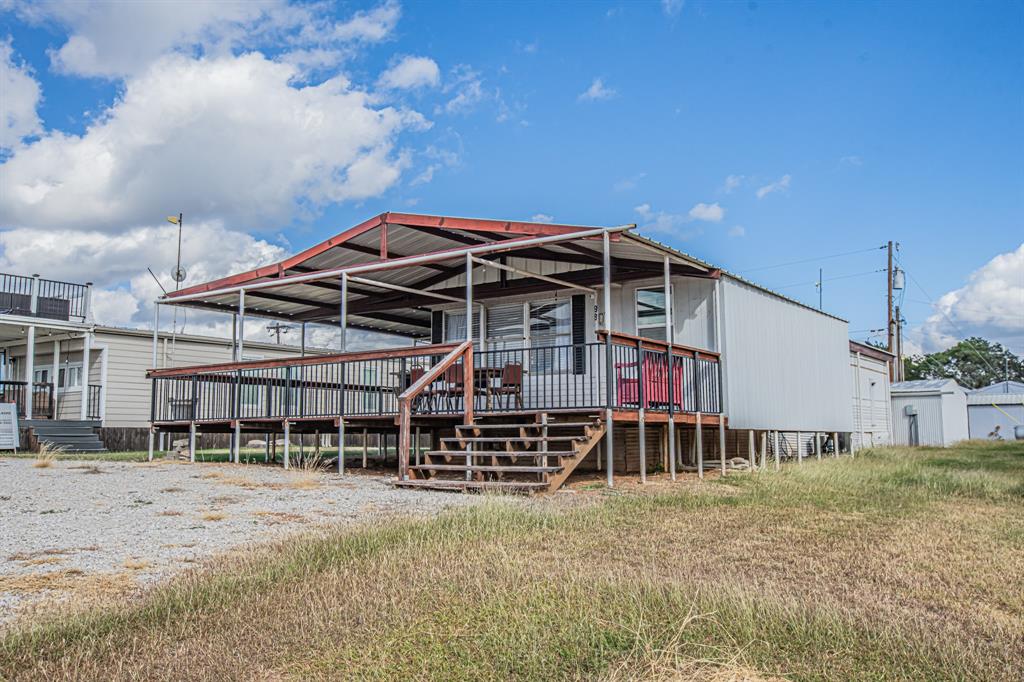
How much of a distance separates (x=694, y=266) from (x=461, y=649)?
989 cm

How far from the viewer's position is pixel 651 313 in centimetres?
1429

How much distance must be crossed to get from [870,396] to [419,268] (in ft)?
48.7

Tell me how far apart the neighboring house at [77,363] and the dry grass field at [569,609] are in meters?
18.6

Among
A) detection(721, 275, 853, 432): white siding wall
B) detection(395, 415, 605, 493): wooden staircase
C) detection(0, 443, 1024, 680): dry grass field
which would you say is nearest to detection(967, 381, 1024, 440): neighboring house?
detection(721, 275, 853, 432): white siding wall

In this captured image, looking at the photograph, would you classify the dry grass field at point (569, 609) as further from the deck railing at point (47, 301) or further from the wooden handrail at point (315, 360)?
the deck railing at point (47, 301)

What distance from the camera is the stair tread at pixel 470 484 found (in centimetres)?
963

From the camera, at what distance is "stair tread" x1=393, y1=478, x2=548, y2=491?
9633 millimetres

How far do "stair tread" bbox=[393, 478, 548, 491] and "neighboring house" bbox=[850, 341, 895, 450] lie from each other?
1449 centimetres

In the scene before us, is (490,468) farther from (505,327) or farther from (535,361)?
(505,327)

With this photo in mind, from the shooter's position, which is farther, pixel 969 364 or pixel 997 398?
pixel 969 364

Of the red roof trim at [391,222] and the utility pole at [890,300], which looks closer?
the red roof trim at [391,222]

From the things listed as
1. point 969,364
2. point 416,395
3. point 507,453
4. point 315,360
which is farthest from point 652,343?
point 969,364

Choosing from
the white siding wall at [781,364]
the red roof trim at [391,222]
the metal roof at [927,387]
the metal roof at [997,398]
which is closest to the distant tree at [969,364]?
the metal roof at [997,398]

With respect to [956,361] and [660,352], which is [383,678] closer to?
[660,352]
